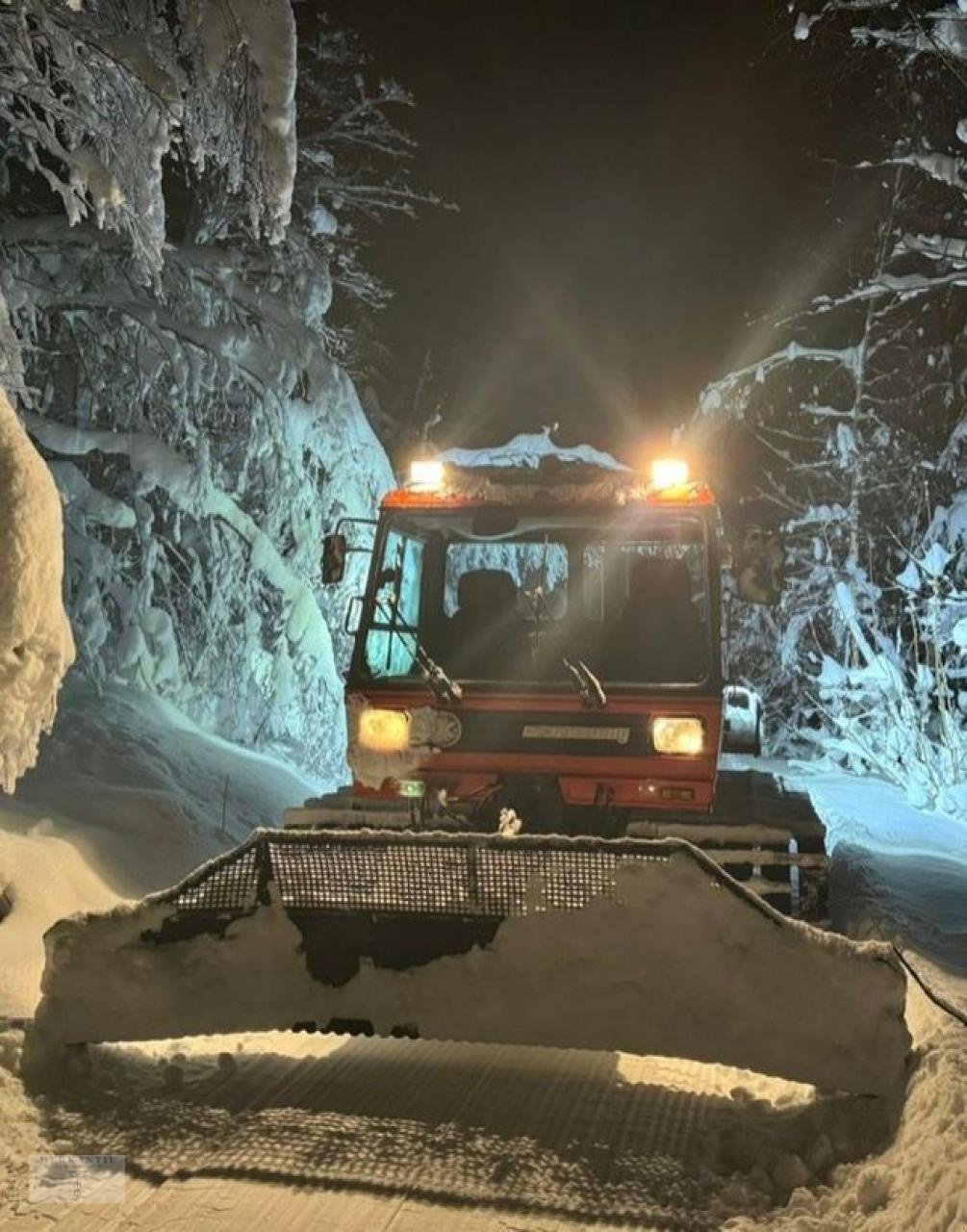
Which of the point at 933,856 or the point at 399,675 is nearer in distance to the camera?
the point at 399,675

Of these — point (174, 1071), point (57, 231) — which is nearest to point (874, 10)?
point (57, 231)

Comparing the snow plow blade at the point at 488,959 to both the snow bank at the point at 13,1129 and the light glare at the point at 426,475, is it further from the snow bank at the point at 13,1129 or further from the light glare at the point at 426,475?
the light glare at the point at 426,475

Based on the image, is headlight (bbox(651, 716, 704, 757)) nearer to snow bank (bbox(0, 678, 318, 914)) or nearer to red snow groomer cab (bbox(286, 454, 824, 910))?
red snow groomer cab (bbox(286, 454, 824, 910))

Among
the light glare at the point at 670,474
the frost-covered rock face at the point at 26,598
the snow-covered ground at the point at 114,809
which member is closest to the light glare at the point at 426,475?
the light glare at the point at 670,474

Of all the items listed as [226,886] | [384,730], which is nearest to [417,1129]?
[226,886]

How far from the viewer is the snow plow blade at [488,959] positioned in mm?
3686

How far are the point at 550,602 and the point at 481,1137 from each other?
3.55 meters

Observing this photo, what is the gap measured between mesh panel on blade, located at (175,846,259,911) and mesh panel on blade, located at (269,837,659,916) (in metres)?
0.10

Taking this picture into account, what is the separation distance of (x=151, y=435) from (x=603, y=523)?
6181 mm

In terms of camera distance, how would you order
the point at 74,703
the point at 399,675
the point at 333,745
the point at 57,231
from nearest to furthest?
the point at 399,675 → the point at 57,231 → the point at 74,703 → the point at 333,745

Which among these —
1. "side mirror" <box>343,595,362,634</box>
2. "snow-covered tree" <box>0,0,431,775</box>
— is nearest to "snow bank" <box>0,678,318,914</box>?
"snow-covered tree" <box>0,0,431,775</box>

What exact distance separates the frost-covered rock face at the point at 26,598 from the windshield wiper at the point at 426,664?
7.18 feet

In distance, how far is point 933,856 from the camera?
9625mm

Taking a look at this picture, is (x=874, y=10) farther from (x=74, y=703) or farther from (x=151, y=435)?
(x=74, y=703)
